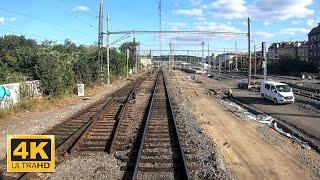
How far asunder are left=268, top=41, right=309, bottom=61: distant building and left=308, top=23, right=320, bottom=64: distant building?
3483 millimetres

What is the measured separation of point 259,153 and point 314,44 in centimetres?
→ 12006

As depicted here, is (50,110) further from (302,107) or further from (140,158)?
(302,107)

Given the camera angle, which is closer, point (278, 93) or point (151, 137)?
point (151, 137)

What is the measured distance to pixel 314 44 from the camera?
128 meters

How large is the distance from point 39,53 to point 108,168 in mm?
21198

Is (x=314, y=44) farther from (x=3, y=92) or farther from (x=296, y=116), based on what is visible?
(x=3, y=92)

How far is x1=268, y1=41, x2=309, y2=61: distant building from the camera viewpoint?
143 metres

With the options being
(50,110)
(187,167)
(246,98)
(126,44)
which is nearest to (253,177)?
(187,167)

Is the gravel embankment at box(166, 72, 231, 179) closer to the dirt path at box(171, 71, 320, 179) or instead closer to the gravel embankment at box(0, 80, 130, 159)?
the dirt path at box(171, 71, 320, 179)

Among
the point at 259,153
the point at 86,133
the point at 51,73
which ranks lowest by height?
the point at 259,153

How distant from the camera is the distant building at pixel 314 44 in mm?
124131

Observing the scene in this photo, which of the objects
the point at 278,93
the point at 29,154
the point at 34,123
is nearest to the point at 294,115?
the point at 278,93

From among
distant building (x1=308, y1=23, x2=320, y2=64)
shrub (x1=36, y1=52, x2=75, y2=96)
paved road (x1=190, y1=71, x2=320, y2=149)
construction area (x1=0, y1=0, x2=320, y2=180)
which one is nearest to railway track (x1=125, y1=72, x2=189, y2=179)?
construction area (x1=0, y1=0, x2=320, y2=180)

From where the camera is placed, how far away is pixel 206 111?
1098 inches
